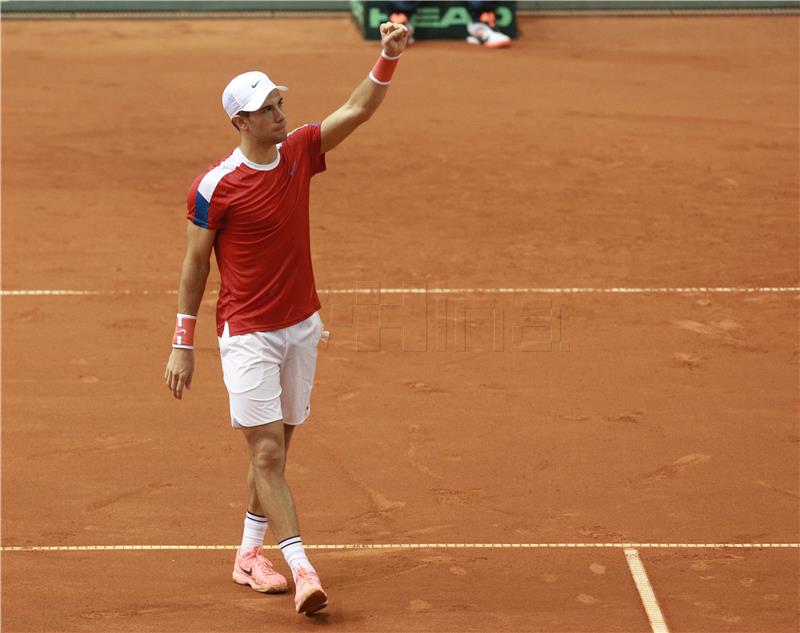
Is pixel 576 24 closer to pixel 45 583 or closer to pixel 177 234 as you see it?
Result: pixel 177 234

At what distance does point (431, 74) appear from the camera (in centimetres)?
1803

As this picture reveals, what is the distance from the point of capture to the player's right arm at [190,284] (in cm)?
578

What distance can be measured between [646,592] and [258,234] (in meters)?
2.44

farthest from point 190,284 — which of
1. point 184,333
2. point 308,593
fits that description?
point 308,593

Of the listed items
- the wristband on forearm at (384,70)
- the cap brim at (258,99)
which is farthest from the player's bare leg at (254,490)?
the wristband on forearm at (384,70)

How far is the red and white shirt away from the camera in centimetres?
573

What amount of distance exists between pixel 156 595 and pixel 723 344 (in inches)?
195

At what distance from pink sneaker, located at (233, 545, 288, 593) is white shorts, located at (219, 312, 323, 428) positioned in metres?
0.71

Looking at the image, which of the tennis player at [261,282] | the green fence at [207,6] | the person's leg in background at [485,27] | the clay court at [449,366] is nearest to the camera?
the tennis player at [261,282]

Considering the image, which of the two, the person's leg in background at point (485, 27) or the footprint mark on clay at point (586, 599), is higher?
the person's leg in background at point (485, 27)

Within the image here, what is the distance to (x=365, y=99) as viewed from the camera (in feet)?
20.0

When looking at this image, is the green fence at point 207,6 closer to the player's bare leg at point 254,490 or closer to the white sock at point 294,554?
the player's bare leg at point 254,490

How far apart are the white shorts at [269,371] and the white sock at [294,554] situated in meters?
0.54

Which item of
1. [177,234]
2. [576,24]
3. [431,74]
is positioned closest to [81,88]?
[431,74]
